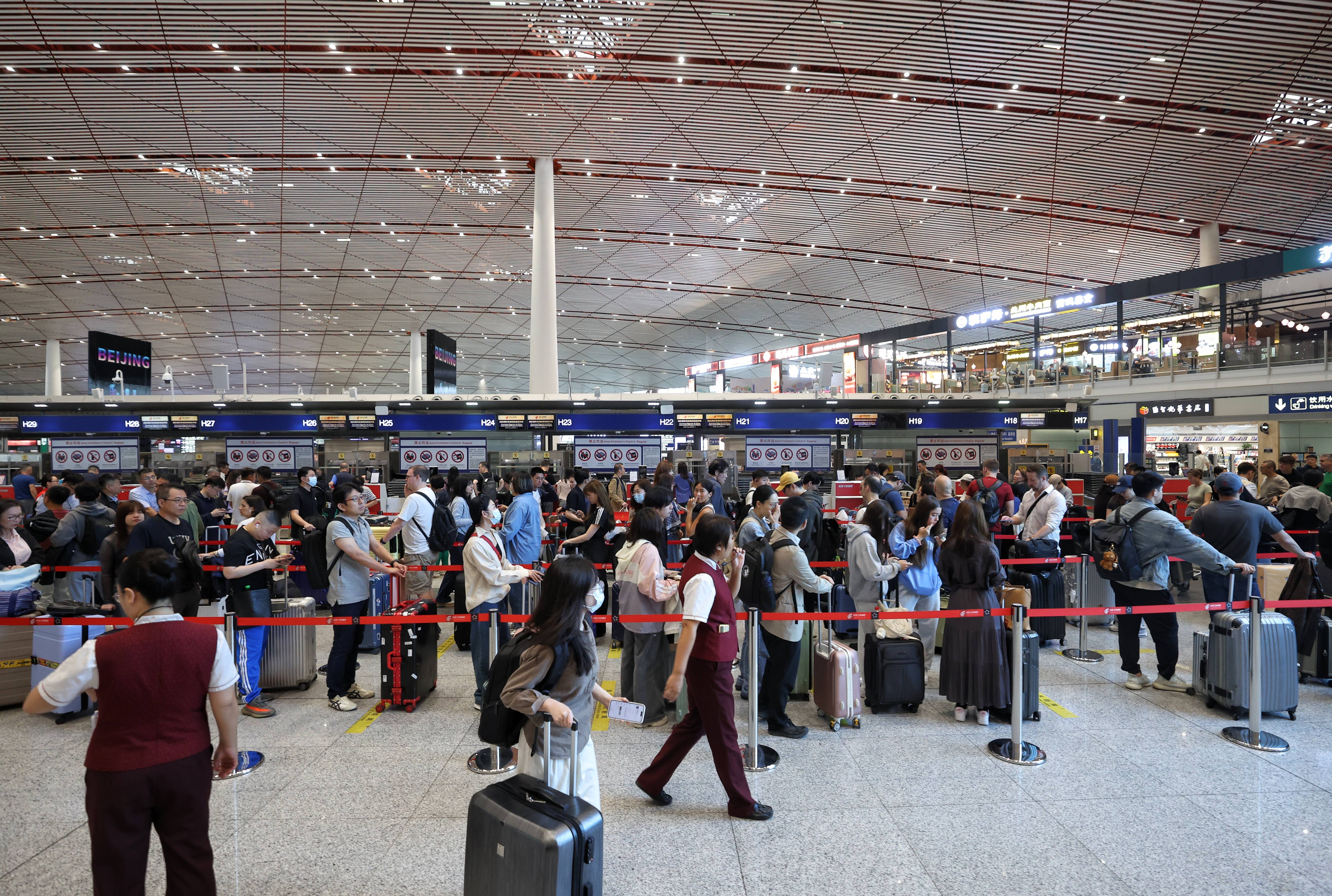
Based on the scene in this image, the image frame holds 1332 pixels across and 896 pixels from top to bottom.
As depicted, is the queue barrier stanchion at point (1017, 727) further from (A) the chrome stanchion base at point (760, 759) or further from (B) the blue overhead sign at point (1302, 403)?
(B) the blue overhead sign at point (1302, 403)

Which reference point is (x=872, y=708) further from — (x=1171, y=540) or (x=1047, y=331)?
(x=1047, y=331)

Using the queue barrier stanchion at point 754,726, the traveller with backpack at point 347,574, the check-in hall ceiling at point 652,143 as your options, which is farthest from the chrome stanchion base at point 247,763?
the check-in hall ceiling at point 652,143

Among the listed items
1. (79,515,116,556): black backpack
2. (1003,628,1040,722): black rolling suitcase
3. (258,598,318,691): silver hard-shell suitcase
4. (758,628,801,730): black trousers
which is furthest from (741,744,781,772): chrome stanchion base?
(79,515,116,556): black backpack

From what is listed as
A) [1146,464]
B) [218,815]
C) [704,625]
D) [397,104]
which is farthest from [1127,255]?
[218,815]

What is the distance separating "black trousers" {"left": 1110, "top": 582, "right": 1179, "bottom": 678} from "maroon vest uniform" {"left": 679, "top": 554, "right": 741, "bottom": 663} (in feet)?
13.9

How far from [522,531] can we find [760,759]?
Answer: 3.35m

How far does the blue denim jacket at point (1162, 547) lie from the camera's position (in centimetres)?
605

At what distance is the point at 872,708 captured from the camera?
5945mm

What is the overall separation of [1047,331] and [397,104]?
1417 inches

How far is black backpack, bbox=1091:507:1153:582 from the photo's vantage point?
635 centimetres

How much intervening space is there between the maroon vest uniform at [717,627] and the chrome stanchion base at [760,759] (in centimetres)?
119

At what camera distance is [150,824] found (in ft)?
8.77

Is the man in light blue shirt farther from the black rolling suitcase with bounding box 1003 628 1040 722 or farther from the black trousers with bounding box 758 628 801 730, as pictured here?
the black rolling suitcase with bounding box 1003 628 1040 722

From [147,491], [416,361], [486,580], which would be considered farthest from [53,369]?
[486,580]
